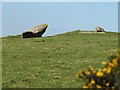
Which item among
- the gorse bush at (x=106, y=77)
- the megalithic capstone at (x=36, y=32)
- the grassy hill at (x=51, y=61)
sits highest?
the gorse bush at (x=106, y=77)

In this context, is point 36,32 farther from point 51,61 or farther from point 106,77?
point 106,77

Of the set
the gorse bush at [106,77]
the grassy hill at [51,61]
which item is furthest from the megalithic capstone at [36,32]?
the gorse bush at [106,77]

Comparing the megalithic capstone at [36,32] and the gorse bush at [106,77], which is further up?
the gorse bush at [106,77]

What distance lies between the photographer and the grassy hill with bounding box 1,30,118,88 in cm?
1541

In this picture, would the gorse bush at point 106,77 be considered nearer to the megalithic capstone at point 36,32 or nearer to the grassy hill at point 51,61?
the grassy hill at point 51,61

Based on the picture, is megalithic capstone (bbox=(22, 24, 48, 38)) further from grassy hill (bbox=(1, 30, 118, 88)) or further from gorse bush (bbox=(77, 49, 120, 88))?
gorse bush (bbox=(77, 49, 120, 88))

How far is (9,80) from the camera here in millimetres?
15625

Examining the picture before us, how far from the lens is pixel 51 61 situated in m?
20.6

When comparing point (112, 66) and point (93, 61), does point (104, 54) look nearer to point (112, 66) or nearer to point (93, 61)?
point (93, 61)

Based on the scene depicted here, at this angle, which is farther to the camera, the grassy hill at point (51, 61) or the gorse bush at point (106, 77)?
the grassy hill at point (51, 61)

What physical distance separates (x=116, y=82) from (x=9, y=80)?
1024cm

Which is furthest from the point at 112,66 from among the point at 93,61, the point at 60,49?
the point at 60,49

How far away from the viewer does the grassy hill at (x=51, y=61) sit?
15.4 m

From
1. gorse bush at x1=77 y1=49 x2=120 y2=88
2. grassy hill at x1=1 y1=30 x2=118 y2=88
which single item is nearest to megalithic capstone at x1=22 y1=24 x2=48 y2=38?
grassy hill at x1=1 y1=30 x2=118 y2=88
